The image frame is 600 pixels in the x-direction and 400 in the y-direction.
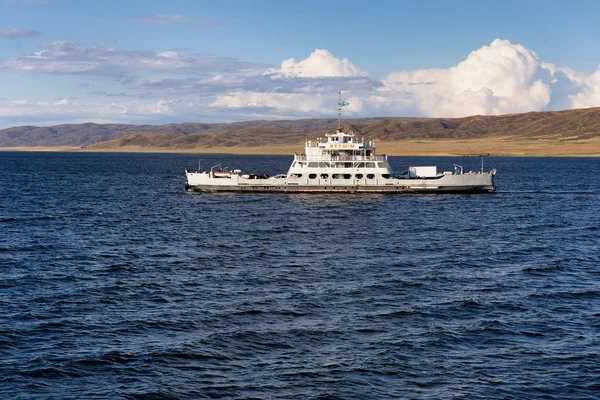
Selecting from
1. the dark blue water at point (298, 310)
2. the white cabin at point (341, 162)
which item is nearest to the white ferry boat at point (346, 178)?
the white cabin at point (341, 162)

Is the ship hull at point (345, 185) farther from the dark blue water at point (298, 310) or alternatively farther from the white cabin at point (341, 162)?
the dark blue water at point (298, 310)

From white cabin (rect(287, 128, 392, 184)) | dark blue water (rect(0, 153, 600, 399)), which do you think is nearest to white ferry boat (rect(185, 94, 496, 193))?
white cabin (rect(287, 128, 392, 184))

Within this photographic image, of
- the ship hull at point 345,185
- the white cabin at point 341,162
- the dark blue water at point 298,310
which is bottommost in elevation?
the dark blue water at point 298,310

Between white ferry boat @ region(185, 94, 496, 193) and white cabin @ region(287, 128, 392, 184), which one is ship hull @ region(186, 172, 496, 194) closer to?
white ferry boat @ region(185, 94, 496, 193)

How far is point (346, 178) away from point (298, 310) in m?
67.1

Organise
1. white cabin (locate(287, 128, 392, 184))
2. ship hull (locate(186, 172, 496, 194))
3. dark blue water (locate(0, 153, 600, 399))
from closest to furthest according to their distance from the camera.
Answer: dark blue water (locate(0, 153, 600, 399)), ship hull (locate(186, 172, 496, 194)), white cabin (locate(287, 128, 392, 184))

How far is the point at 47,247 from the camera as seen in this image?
2051 inches

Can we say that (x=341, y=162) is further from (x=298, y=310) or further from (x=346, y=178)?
(x=298, y=310)

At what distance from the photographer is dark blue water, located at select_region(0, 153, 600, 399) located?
2439 centimetres

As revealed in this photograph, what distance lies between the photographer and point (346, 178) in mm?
99438

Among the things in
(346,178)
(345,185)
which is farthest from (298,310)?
(346,178)

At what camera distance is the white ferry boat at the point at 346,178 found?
323 ft

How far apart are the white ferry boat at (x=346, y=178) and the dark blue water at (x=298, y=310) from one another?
1206 inches

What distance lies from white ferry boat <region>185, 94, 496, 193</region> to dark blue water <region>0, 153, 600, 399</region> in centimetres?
3062
